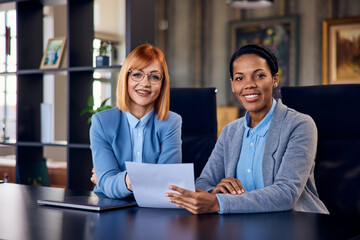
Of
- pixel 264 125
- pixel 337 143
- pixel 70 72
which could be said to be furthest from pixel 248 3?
pixel 264 125

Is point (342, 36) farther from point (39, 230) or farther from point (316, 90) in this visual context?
point (39, 230)

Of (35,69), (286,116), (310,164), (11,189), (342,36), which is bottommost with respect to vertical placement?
(11,189)

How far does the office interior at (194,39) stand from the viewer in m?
5.44

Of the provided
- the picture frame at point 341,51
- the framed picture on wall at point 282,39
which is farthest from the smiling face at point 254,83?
the framed picture on wall at point 282,39

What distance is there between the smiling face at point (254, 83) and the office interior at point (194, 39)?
3.48m

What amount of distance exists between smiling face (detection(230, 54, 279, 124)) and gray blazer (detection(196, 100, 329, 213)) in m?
0.06

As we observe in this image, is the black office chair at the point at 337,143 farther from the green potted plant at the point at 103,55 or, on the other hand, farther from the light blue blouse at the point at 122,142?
the green potted plant at the point at 103,55

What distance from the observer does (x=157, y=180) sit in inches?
51.1

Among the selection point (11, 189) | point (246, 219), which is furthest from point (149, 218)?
point (11, 189)

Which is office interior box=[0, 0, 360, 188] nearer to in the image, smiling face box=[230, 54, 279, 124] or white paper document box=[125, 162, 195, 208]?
smiling face box=[230, 54, 279, 124]

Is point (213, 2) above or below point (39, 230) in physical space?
above

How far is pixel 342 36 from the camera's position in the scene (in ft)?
17.1

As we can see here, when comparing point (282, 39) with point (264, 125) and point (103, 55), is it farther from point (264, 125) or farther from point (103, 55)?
point (264, 125)

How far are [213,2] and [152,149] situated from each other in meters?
4.67
